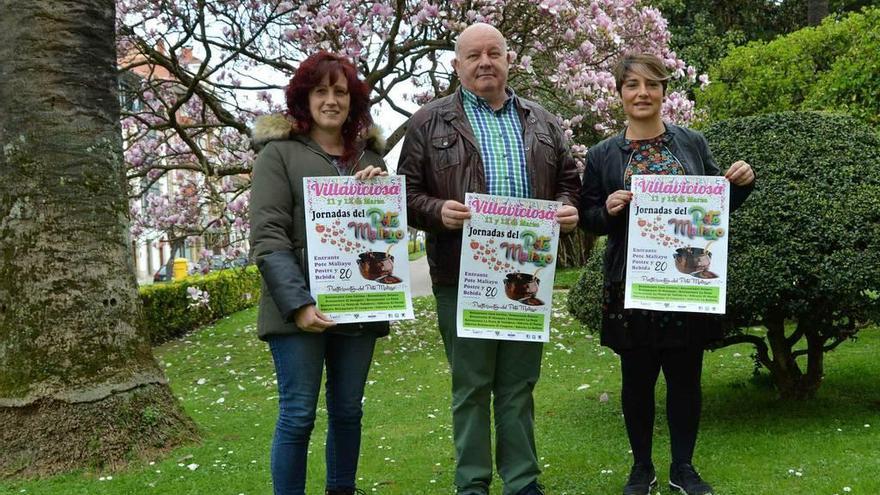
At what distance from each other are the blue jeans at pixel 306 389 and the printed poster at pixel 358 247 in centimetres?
18

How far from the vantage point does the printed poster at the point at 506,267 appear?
373 centimetres

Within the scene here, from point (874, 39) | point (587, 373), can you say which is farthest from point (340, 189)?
point (874, 39)

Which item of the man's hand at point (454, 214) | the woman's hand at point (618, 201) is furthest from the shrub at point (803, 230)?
the man's hand at point (454, 214)

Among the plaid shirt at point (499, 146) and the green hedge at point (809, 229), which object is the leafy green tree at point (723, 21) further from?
the plaid shirt at point (499, 146)

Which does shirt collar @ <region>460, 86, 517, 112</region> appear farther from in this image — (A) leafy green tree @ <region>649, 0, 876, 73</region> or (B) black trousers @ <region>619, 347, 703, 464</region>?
(A) leafy green tree @ <region>649, 0, 876, 73</region>

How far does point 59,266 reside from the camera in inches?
212

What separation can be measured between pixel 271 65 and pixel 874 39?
22.6 feet

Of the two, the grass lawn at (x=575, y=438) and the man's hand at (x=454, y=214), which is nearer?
the man's hand at (x=454, y=214)

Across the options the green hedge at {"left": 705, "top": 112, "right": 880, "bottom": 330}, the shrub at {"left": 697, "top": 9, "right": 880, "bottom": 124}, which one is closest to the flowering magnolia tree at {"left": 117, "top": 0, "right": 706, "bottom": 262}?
the shrub at {"left": 697, "top": 9, "right": 880, "bottom": 124}

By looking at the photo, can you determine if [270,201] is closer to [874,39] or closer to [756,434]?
[756,434]

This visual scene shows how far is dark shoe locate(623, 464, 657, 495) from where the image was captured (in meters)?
4.09

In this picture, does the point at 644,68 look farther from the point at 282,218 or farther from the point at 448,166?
the point at 282,218

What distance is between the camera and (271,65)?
10594mm

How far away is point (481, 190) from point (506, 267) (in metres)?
0.37
